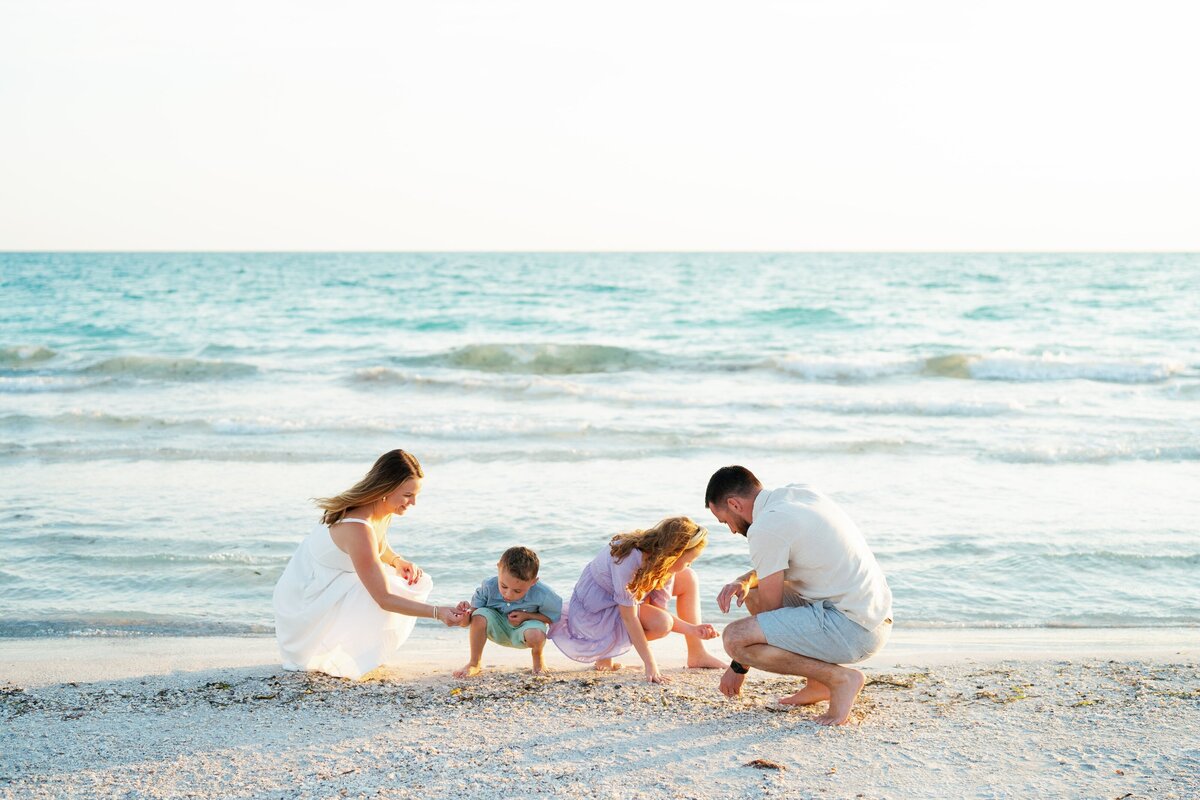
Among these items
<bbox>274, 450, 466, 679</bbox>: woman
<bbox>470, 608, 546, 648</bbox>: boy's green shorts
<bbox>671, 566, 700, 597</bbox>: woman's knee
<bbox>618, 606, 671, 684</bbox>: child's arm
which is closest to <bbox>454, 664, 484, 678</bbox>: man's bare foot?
<bbox>470, 608, 546, 648</bbox>: boy's green shorts

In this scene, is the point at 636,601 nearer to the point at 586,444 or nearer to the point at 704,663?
the point at 704,663

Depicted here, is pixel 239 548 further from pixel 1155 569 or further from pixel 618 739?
pixel 1155 569

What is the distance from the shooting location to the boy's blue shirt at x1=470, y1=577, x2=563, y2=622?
517 cm

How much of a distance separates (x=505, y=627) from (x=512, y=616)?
0.23 feet

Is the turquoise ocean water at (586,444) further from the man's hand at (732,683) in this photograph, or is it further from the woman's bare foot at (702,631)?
the man's hand at (732,683)

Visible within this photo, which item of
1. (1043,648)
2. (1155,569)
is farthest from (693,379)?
(1043,648)

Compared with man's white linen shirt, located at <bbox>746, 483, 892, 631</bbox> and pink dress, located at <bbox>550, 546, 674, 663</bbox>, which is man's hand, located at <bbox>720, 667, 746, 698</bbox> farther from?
pink dress, located at <bbox>550, 546, 674, 663</bbox>

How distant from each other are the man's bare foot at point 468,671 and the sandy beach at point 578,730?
57 millimetres

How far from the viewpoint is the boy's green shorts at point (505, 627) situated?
5113mm

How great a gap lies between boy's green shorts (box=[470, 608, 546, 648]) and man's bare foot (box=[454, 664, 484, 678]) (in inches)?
6.4

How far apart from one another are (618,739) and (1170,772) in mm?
2023

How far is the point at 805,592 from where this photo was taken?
14.8 feet

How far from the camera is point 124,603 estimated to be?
6.21 metres

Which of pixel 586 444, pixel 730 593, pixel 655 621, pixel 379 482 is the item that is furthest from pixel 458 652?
pixel 586 444
